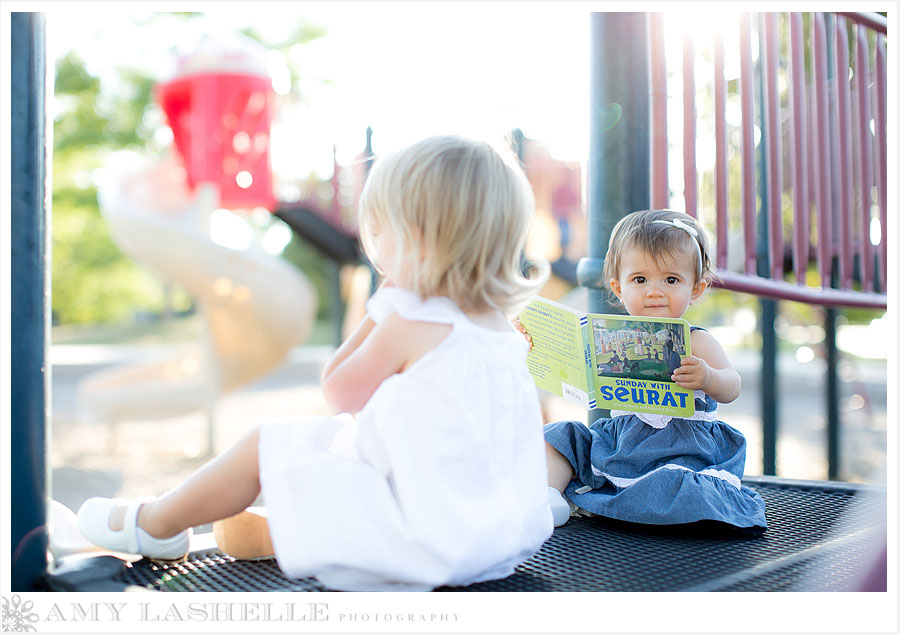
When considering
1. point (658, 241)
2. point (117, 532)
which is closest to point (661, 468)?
point (658, 241)

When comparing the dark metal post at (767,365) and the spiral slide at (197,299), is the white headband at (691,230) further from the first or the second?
the spiral slide at (197,299)

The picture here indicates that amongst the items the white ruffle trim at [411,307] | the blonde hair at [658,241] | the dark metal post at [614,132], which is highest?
the dark metal post at [614,132]

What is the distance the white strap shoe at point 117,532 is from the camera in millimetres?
1025

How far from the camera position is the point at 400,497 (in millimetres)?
935

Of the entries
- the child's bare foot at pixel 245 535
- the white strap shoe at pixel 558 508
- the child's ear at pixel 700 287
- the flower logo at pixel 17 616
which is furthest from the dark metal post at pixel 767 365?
the flower logo at pixel 17 616

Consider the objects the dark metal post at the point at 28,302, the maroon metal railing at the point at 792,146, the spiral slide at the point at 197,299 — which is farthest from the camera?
the spiral slide at the point at 197,299

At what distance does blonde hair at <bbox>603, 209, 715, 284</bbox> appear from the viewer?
130cm

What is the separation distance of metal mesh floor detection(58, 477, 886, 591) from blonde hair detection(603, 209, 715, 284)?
43 cm

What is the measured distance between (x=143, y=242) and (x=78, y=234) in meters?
7.07

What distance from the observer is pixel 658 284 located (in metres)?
1.32

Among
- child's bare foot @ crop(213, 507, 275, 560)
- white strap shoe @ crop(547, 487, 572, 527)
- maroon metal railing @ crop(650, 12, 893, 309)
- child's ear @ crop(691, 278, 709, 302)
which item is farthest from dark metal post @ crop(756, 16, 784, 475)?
child's bare foot @ crop(213, 507, 275, 560)

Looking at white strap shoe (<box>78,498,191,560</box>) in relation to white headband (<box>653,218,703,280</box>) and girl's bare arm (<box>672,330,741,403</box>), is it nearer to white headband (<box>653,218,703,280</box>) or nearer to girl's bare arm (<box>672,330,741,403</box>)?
girl's bare arm (<box>672,330,741,403</box>)

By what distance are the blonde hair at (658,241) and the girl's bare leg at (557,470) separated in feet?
1.07

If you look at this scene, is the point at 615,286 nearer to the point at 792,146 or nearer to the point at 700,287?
the point at 700,287
